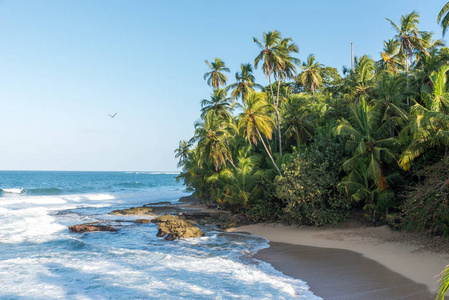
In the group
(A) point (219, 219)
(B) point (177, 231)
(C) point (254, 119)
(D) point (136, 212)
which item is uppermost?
(C) point (254, 119)

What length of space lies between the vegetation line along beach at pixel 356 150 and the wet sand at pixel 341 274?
1.24 m

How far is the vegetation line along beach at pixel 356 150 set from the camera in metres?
13.4

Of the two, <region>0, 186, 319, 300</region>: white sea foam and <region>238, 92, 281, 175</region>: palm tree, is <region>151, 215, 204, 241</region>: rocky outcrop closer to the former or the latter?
<region>0, 186, 319, 300</region>: white sea foam

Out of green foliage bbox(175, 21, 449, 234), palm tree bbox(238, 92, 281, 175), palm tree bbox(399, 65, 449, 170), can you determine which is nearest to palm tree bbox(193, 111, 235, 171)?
green foliage bbox(175, 21, 449, 234)

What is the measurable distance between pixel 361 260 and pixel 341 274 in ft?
7.19

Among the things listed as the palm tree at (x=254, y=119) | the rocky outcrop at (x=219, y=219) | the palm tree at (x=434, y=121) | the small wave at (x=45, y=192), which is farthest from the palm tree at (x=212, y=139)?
the small wave at (x=45, y=192)

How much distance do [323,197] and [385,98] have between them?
22.4ft

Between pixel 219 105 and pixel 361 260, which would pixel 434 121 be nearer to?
pixel 361 260

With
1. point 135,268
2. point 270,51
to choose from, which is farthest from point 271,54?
point 135,268

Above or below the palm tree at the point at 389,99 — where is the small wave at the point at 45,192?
below

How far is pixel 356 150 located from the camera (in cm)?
1761

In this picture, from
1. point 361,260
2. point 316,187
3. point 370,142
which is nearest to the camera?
point 361,260

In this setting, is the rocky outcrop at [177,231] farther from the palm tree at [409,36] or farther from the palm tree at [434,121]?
the palm tree at [409,36]

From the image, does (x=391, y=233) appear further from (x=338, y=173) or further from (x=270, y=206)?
(x=270, y=206)
